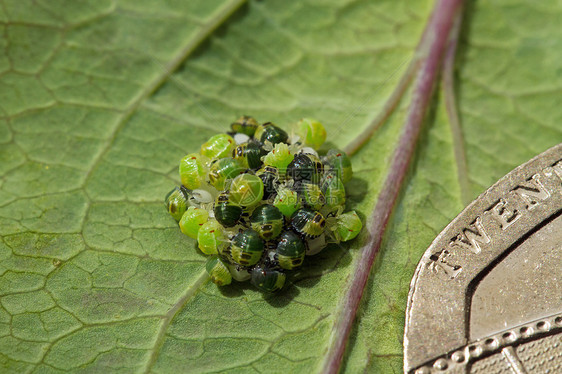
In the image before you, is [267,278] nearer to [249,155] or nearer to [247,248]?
[247,248]

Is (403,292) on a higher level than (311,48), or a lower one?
lower

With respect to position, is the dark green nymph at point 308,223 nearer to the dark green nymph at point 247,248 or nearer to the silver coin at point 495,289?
the dark green nymph at point 247,248

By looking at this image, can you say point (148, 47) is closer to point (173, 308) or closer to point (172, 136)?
point (172, 136)

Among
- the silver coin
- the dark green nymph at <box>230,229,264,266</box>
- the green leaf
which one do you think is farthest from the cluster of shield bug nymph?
the silver coin

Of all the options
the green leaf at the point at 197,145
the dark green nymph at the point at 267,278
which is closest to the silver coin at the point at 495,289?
the green leaf at the point at 197,145

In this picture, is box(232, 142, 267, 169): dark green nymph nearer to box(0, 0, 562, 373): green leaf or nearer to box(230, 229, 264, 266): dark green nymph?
box(230, 229, 264, 266): dark green nymph

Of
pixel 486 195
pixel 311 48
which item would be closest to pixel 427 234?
pixel 486 195

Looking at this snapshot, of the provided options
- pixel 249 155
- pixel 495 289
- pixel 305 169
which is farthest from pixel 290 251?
pixel 495 289
